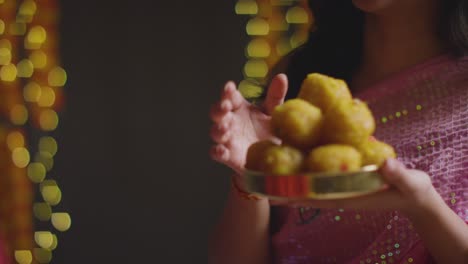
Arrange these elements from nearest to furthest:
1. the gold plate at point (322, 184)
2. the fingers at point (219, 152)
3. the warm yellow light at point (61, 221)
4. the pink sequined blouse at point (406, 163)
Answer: the gold plate at point (322, 184) → the fingers at point (219, 152) → the pink sequined blouse at point (406, 163) → the warm yellow light at point (61, 221)

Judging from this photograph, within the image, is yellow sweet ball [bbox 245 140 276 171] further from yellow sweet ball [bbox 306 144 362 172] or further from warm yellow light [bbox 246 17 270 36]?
warm yellow light [bbox 246 17 270 36]

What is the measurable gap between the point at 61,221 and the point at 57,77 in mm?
565

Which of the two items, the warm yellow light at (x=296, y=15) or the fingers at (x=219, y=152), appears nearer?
the fingers at (x=219, y=152)

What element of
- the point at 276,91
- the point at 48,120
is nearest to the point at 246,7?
the point at 48,120

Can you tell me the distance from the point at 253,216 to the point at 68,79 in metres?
1.65

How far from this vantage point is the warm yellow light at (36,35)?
2.48 meters

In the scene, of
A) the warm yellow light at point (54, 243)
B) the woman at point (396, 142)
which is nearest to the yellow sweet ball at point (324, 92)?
the woman at point (396, 142)

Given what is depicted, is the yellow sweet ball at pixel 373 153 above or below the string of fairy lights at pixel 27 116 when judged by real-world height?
above

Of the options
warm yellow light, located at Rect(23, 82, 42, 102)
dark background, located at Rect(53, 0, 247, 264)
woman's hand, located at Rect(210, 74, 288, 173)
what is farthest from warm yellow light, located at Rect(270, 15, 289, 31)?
woman's hand, located at Rect(210, 74, 288, 173)

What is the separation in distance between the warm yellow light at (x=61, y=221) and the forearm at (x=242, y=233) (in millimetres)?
1565

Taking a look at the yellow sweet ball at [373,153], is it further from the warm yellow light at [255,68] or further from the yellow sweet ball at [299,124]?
the warm yellow light at [255,68]

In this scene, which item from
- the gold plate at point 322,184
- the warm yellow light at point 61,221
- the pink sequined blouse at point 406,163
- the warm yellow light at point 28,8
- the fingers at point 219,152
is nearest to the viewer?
the gold plate at point 322,184

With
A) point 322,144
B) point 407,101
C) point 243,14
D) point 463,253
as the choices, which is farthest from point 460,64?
point 243,14

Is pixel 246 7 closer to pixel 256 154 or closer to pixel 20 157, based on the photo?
pixel 20 157
